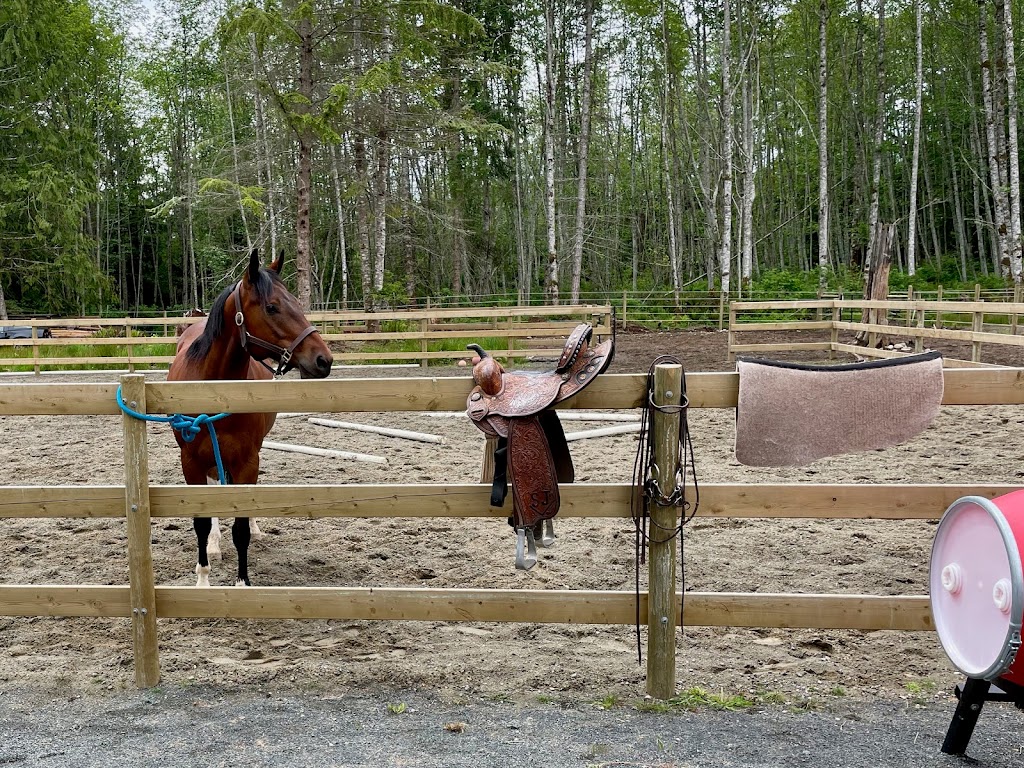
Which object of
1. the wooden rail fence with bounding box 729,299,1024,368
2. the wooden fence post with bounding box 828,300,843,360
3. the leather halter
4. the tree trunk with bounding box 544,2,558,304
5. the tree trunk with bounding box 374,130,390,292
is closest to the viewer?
the leather halter

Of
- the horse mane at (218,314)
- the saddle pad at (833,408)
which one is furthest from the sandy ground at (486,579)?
the horse mane at (218,314)

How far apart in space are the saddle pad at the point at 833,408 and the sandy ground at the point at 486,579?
908mm

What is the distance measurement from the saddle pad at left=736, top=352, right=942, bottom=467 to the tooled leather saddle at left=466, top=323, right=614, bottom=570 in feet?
1.79

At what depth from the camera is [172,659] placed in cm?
325

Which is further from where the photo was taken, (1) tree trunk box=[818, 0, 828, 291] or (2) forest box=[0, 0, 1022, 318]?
(1) tree trunk box=[818, 0, 828, 291]

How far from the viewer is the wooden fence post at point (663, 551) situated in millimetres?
2752

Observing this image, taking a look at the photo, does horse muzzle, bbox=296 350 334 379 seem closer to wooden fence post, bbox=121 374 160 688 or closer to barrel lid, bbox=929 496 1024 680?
wooden fence post, bbox=121 374 160 688

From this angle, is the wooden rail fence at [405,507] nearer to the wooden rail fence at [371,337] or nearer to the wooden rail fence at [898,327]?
the wooden rail fence at [898,327]

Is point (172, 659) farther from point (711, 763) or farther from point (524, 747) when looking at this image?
point (711, 763)

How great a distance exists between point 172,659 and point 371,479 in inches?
123

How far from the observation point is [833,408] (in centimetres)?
265

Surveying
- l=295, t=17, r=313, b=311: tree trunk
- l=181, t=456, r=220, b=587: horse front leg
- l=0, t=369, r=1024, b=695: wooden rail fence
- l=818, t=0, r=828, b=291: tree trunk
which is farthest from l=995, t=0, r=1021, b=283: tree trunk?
l=181, t=456, r=220, b=587: horse front leg

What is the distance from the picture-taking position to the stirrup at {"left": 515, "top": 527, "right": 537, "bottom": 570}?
105 inches

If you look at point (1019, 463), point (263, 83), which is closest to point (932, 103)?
point (263, 83)
